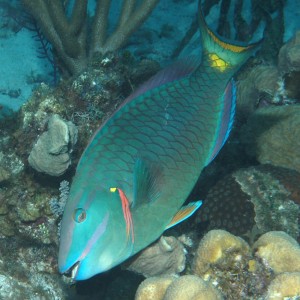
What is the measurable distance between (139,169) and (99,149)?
0.28 m

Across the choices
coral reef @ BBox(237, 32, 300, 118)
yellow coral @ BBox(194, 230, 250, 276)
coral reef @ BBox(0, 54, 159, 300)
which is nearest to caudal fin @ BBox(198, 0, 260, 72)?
yellow coral @ BBox(194, 230, 250, 276)

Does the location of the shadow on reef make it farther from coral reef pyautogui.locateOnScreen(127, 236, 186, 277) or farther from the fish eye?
the fish eye

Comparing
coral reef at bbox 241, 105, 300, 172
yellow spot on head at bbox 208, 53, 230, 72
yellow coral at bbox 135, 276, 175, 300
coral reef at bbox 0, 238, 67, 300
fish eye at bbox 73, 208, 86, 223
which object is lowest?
coral reef at bbox 0, 238, 67, 300

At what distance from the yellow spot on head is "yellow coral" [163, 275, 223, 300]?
1358 millimetres

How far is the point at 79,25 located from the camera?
4.75 metres

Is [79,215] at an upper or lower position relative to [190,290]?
upper

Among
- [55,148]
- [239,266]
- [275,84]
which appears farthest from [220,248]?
[275,84]

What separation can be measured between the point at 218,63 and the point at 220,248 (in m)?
1.24

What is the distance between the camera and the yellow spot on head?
93.2 inches

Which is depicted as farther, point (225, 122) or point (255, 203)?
point (255, 203)

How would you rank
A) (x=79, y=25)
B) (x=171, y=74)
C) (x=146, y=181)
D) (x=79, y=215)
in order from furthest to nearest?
(x=79, y=25)
(x=171, y=74)
(x=146, y=181)
(x=79, y=215)

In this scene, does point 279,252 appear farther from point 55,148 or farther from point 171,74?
point 55,148

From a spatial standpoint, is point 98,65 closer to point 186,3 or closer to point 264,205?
point 264,205

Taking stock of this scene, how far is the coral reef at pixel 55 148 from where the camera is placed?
9.45 feet
